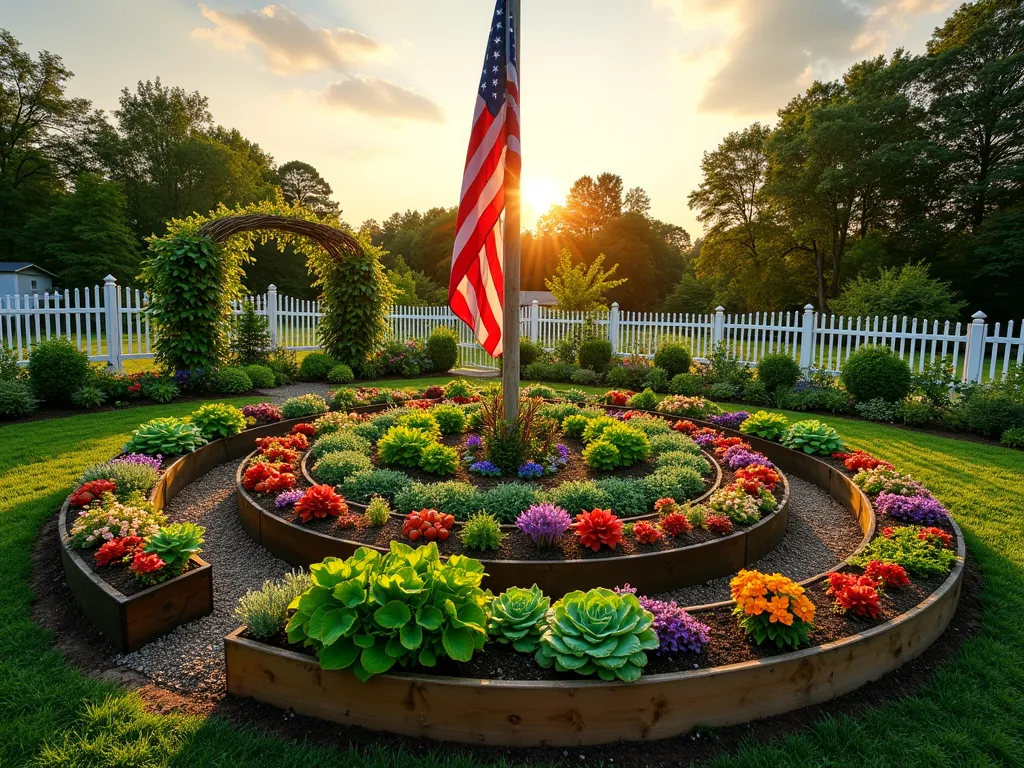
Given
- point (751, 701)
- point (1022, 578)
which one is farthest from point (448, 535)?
point (1022, 578)

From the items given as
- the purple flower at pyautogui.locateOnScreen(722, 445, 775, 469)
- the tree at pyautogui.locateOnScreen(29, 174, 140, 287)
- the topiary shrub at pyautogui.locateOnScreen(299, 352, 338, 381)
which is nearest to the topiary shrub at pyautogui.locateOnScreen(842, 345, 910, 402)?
the purple flower at pyautogui.locateOnScreen(722, 445, 775, 469)

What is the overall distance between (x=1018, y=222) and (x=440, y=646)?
31829mm

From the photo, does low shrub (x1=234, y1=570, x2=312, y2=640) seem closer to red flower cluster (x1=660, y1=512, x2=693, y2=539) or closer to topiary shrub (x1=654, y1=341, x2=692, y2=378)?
red flower cluster (x1=660, y1=512, x2=693, y2=539)

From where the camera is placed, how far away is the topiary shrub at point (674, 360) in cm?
1259

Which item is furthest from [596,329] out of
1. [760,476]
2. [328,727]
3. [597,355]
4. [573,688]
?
[328,727]

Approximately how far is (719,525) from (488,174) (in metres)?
3.46

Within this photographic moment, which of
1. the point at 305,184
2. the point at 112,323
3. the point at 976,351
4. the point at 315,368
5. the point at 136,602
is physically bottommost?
the point at 136,602

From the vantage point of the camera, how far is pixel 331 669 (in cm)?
245

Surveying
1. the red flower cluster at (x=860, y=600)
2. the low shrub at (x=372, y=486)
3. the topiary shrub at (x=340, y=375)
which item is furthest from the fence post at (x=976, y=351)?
the topiary shrub at (x=340, y=375)

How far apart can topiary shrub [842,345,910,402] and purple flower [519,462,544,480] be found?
24.4 feet

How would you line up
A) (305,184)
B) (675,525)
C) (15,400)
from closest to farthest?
(675,525)
(15,400)
(305,184)

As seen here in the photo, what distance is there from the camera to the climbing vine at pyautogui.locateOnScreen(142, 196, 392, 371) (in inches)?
416

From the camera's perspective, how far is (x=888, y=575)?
11.2 feet

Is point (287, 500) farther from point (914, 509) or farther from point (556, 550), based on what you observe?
point (914, 509)
